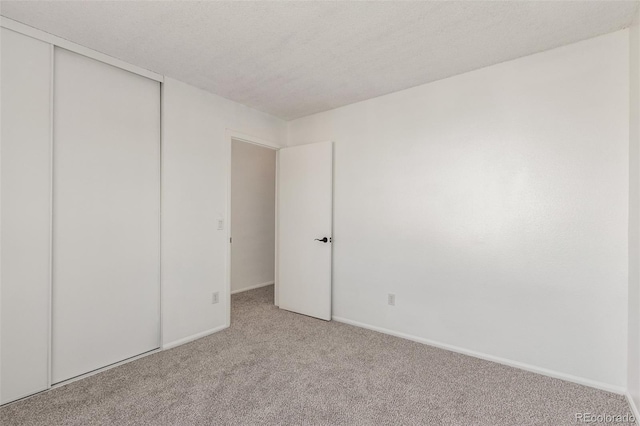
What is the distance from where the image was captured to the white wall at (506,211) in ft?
6.97

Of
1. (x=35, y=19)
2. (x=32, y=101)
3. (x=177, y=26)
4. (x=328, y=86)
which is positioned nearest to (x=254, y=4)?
(x=177, y=26)

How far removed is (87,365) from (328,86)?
3.16 metres

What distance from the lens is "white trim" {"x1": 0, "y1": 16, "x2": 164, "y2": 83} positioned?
196cm

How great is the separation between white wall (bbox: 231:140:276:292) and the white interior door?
115 cm

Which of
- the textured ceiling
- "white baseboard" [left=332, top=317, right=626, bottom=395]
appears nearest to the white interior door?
"white baseboard" [left=332, top=317, right=626, bottom=395]

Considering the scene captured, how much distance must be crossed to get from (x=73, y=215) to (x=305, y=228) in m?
2.23

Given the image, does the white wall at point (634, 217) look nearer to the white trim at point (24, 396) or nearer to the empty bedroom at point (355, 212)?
the empty bedroom at point (355, 212)

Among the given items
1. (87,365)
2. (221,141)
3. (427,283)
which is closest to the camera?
(87,365)

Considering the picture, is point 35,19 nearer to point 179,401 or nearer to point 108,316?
point 108,316

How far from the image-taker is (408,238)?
9.88 feet

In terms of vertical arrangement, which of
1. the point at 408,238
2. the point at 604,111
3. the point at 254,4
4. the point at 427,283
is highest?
the point at 254,4

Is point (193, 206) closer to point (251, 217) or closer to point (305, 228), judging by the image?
point (305, 228)

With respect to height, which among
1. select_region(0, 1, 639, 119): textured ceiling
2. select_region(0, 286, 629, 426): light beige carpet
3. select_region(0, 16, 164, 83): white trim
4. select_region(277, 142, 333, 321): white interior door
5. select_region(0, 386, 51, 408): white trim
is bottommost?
select_region(0, 286, 629, 426): light beige carpet

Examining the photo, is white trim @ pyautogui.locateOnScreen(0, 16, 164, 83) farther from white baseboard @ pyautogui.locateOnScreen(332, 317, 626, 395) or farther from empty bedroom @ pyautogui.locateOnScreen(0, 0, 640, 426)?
white baseboard @ pyautogui.locateOnScreen(332, 317, 626, 395)
